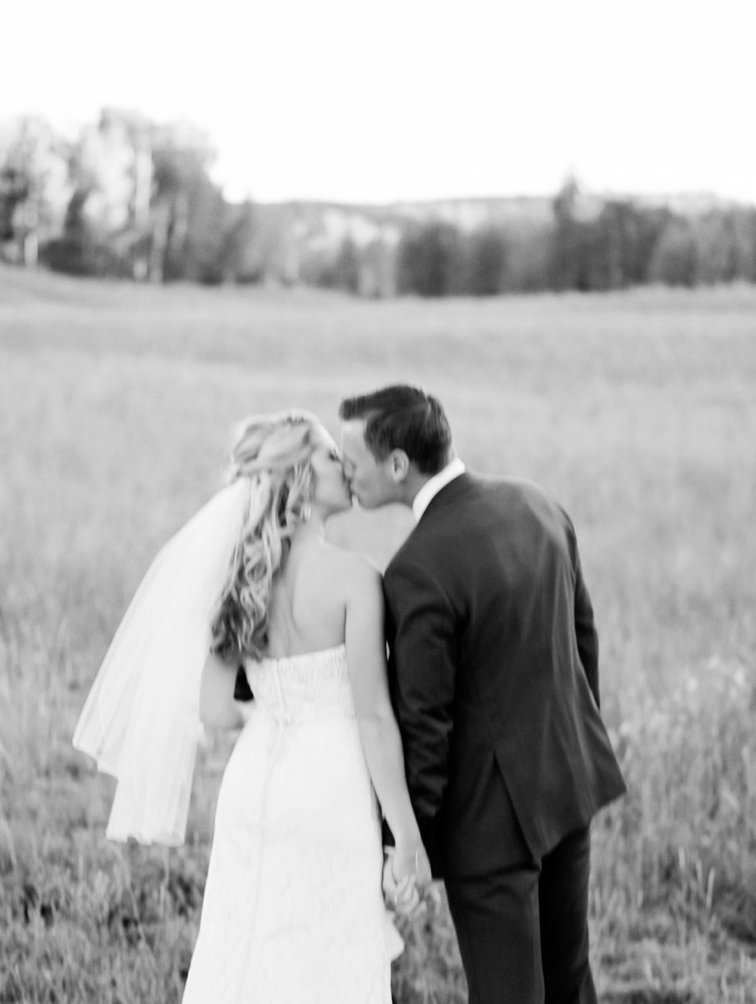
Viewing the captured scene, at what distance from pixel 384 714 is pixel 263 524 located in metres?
0.37

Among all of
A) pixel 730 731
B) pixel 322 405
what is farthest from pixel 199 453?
pixel 730 731

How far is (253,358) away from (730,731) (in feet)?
20.6

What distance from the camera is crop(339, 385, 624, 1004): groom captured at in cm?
168

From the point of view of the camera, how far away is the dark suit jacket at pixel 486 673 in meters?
1.67

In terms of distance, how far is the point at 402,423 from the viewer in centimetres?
172

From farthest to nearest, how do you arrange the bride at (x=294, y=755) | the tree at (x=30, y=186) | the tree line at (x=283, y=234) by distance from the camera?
the tree line at (x=283, y=234), the tree at (x=30, y=186), the bride at (x=294, y=755)

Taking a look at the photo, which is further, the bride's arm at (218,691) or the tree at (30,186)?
the tree at (30,186)

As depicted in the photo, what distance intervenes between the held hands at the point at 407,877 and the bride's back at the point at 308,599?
351 mm

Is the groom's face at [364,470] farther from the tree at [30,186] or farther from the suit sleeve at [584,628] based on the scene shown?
the tree at [30,186]

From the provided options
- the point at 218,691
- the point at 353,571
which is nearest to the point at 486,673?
the point at 353,571

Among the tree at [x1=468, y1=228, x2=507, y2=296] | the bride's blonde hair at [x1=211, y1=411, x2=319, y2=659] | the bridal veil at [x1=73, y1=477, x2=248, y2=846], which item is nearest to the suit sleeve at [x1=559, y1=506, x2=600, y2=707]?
the bride's blonde hair at [x1=211, y1=411, x2=319, y2=659]

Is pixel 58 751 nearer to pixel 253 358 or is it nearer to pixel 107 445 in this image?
pixel 107 445

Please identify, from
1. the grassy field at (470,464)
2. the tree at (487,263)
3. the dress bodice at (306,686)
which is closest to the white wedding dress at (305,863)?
the dress bodice at (306,686)

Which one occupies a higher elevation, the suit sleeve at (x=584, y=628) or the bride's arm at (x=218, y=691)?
the suit sleeve at (x=584, y=628)
